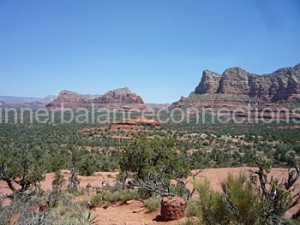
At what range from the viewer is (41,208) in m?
9.72

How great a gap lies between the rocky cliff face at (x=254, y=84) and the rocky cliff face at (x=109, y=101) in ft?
125

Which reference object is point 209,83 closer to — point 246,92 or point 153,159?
point 246,92

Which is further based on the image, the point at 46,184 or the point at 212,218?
the point at 46,184

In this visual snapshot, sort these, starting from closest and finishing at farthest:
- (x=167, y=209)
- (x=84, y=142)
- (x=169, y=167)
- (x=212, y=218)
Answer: (x=212, y=218), (x=167, y=209), (x=169, y=167), (x=84, y=142)

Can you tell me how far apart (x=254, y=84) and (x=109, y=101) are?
78.2 metres

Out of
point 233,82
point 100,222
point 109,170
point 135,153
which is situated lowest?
point 109,170

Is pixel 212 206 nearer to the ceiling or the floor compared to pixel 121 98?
nearer to the floor

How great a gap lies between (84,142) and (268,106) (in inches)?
2982

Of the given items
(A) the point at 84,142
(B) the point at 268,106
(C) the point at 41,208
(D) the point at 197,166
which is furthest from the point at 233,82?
(C) the point at 41,208

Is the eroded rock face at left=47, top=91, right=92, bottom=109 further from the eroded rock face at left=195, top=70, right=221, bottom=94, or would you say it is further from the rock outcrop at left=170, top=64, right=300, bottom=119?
the rock outcrop at left=170, top=64, right=300, bottom=119

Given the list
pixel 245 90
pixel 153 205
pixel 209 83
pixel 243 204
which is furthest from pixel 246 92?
pixel 243 204

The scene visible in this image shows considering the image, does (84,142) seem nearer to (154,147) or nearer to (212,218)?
(154,147)

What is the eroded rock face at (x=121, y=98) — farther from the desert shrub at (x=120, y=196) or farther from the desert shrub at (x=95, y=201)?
the desert shrub at (x=95, y=201)

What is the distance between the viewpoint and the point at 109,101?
171625mm
